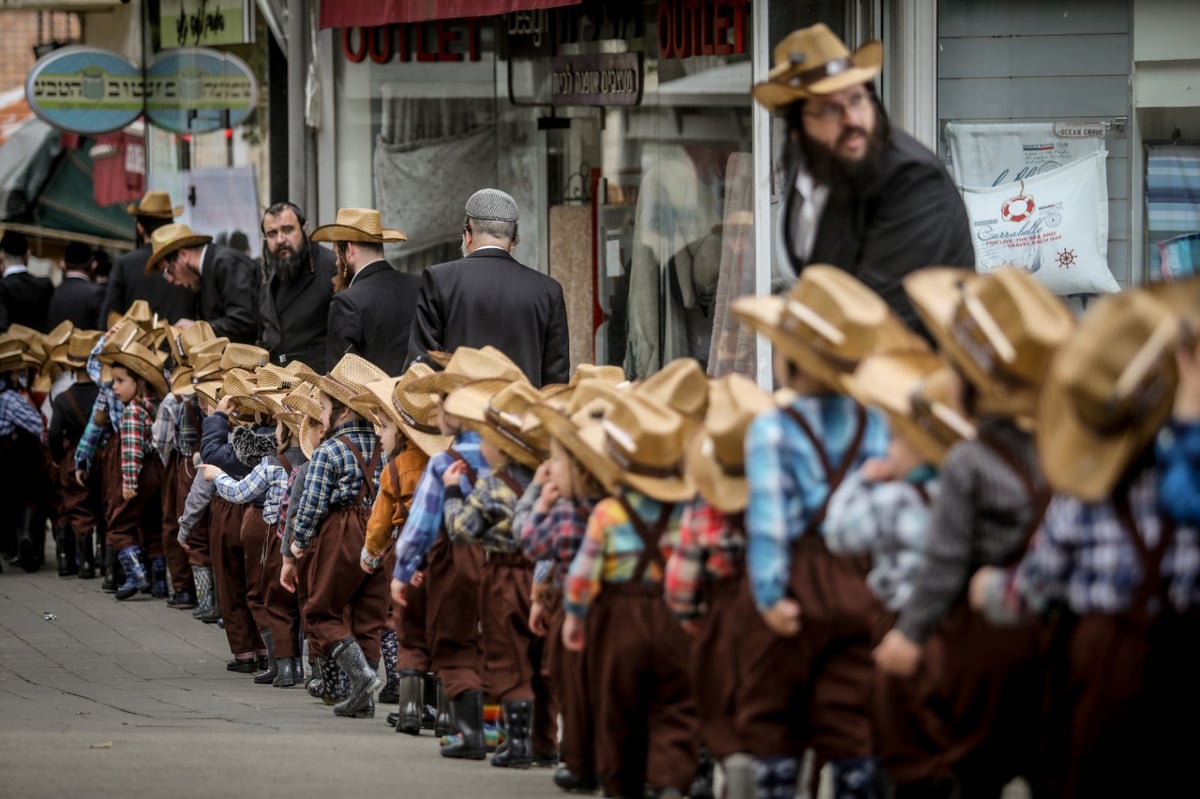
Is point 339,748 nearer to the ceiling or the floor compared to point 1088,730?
nearer to the floor

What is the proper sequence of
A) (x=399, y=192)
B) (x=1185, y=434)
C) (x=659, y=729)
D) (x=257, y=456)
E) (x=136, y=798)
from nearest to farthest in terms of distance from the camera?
1. (x=1185, y=434)
2. (x=659, y=729)
3. (x=136, y=798)
4. (x=257, y=456)
5. (x=399, y=192)

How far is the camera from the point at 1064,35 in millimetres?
11984

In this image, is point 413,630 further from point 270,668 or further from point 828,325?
point 828,325

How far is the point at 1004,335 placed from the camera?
201 inches

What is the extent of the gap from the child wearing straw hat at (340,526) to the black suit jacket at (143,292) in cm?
614

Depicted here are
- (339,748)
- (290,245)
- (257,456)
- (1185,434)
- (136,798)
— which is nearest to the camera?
(1185,434)

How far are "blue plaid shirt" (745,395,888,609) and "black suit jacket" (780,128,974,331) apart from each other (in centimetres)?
80

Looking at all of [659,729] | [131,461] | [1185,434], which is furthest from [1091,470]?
[131,461]

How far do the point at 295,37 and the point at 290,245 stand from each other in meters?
3.73

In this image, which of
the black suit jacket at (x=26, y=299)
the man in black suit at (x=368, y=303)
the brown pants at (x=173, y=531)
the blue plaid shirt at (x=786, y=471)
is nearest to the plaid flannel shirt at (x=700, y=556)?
the blue plaid shirt at (x=786, y=471)

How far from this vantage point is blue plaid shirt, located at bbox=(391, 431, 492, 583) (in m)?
8.66

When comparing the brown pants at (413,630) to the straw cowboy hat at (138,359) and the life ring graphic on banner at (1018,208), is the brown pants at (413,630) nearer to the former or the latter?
the life ring graphic on banner at (1018,208)

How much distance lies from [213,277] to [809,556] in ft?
33.7

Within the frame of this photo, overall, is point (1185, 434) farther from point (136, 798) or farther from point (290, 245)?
point (290, 245)
